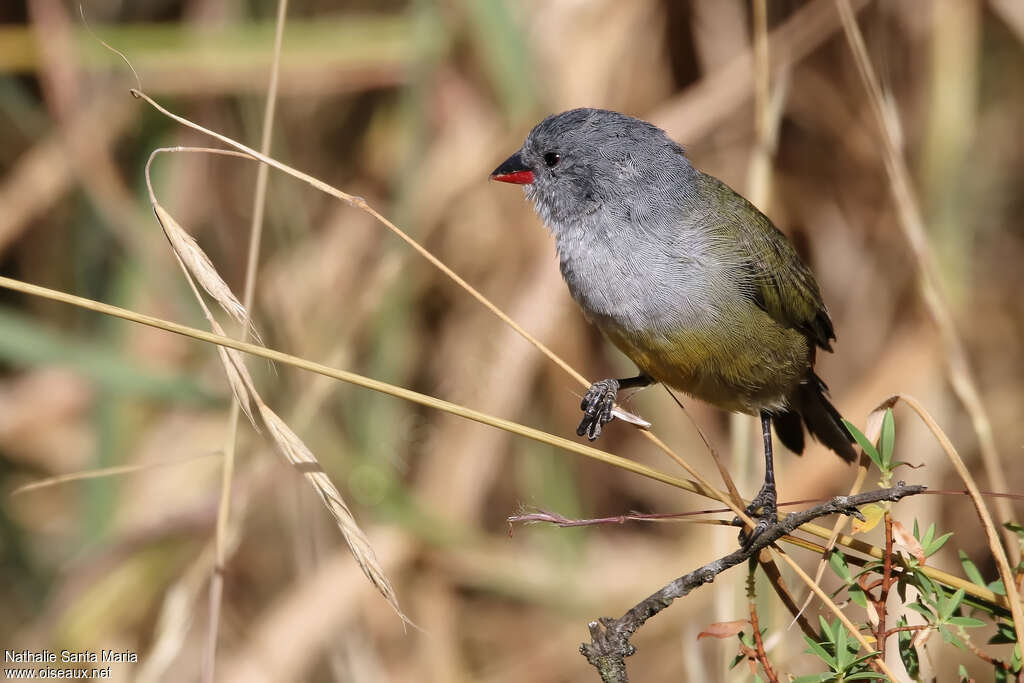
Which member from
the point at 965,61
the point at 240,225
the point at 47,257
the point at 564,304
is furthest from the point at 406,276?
the point at 965,61

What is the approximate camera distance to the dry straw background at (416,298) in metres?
3.97

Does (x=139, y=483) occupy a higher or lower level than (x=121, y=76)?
lower

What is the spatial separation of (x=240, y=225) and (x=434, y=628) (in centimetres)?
199

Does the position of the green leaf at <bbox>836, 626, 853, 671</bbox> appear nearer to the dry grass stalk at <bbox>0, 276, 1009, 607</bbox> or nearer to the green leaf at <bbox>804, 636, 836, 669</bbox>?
the green leaf at <bbox>804, 636, 836, 669</bbox>

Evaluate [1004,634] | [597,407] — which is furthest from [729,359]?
[1004,634]

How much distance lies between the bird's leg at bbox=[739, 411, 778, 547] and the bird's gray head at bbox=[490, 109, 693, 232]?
2.55 feet

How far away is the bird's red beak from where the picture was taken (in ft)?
10.5

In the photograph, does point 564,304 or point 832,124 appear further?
point 832,124

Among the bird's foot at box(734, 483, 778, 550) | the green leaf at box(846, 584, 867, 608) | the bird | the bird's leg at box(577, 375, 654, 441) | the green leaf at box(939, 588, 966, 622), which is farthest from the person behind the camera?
the bird's leg at box(577, 375, 654, 441)

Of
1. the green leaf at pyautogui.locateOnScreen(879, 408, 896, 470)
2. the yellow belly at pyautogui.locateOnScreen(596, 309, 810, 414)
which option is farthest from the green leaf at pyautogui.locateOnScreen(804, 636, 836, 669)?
the yellow belly at pyautogui.locateOnScreen(596, 309, 810, 414)

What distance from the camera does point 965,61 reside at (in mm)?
4133

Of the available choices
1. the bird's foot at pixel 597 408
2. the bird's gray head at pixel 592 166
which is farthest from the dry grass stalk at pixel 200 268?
the bird's gray head at pixel 592 166

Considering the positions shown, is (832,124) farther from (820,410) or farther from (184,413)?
(184,413)

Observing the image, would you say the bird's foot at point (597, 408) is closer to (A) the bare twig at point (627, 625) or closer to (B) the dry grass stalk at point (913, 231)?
(B) the dry grass stalk at point (913, 231)
